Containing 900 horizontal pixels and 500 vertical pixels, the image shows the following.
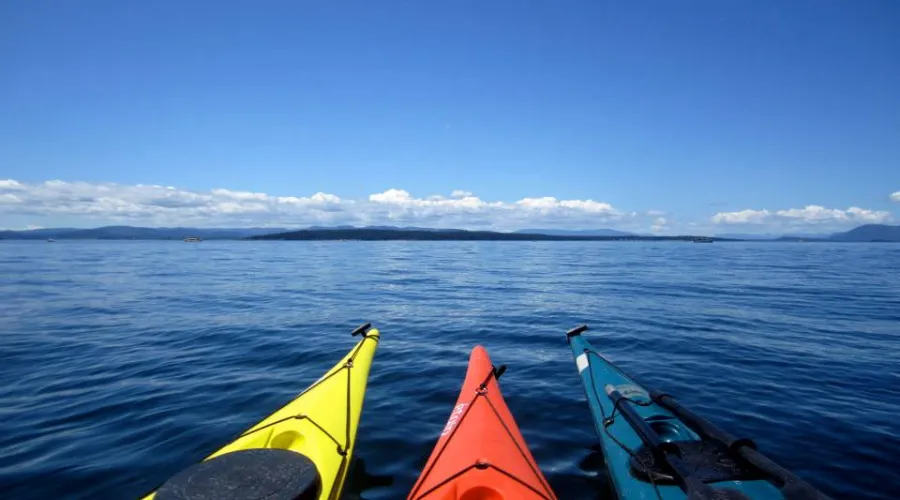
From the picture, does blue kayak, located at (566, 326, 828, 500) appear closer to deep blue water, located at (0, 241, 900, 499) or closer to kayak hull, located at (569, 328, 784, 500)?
kayak hull, located at (569, 328, 784, 500)

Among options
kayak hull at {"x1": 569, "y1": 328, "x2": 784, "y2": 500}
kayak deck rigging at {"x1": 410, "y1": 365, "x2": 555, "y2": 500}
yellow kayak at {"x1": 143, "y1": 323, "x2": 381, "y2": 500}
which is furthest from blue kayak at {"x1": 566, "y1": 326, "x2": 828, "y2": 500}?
yellow kayak at {"x1": 143, "y1": 323, "x2": 381, "y2": 500}

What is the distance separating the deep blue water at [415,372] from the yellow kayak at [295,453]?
989mm

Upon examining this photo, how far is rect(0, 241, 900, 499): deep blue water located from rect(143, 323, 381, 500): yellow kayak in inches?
38.9

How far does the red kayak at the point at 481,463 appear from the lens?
4109mm

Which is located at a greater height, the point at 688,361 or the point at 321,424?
the point at 321,424

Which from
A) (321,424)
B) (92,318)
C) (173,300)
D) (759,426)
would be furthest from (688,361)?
(173,300)

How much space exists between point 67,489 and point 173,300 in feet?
57.3

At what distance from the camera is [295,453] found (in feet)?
12.8

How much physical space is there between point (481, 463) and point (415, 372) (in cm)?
601

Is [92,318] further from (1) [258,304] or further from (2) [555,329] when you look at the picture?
(2) [555,329]

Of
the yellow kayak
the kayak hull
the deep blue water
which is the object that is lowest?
the deep blue water

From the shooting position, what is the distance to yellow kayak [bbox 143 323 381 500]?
3.30 meters

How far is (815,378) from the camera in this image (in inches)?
383

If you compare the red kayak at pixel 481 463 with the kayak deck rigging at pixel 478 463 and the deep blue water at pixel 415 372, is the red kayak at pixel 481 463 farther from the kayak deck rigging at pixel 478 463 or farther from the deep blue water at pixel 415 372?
the deep blue water at pixel 415 372
